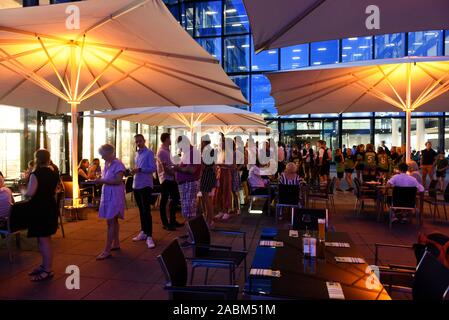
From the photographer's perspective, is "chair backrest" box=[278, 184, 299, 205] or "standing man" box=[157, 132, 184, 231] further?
"chair backrest" box=[278, 184, 299, 205]

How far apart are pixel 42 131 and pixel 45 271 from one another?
26.7 ft

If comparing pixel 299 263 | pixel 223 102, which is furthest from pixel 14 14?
pixel 299 263

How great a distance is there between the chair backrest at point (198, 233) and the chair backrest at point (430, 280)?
1.98 m

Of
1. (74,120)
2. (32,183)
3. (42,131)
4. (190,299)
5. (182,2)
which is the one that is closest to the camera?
(190,299)

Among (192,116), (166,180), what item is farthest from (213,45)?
(166,180)

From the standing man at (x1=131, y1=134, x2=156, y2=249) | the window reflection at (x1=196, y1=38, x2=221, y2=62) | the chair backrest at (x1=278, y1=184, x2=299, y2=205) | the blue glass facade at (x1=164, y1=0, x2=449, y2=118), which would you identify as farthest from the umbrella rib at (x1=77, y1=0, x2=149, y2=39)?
the window reflection at (x1=196, y1=38, x2=221, y2=62)

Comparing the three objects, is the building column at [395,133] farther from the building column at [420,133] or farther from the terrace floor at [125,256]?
the terrace floor at [125,256]

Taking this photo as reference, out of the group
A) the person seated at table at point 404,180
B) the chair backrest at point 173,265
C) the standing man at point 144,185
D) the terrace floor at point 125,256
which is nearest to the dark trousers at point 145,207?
the standing man at point 144,185

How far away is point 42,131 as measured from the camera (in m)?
11.1

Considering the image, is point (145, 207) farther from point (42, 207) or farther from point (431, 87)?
point (431, 87)

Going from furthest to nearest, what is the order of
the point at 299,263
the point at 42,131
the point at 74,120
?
the point at 42,131, the point at 74,120, the point at 299,263

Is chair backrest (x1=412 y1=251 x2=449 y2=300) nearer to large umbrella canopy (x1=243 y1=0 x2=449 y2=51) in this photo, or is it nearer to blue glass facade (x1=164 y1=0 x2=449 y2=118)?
large umbrella canopy (x1=243 y1=0 x2=449 y2=51)

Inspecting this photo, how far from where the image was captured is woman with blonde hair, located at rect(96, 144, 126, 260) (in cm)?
488

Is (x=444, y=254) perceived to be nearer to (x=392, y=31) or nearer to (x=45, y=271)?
(x=392, y=31)
